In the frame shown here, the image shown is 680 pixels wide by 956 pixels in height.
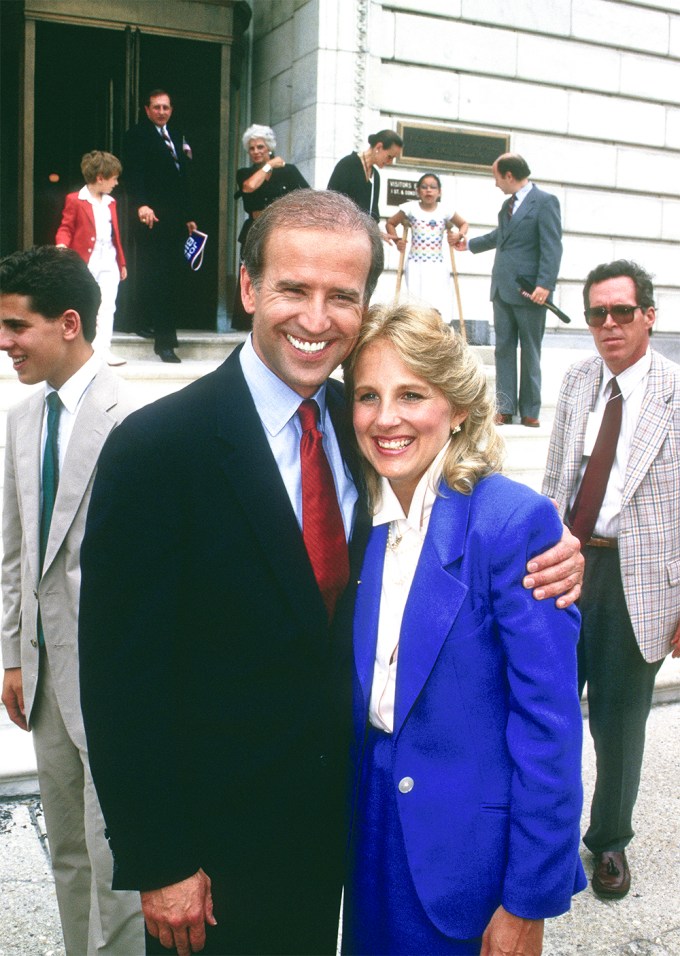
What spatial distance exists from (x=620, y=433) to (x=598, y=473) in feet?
0.61

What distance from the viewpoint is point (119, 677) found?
6.31 feet

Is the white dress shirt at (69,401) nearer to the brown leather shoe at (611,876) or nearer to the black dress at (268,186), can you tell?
the brown leather shoe at (611,876)

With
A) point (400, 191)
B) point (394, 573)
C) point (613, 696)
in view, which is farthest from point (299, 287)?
point (400, 191)

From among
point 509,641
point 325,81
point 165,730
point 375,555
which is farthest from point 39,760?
point 325,81

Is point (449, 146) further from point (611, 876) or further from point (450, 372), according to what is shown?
point (450, 372)

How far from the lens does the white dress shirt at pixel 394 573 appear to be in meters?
2.03

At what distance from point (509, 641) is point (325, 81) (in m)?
9.99

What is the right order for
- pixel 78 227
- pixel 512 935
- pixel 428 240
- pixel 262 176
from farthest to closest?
1. pixel 428 240
2. pixel 262 176
3. pixel 78 227
4. pixel 512 935

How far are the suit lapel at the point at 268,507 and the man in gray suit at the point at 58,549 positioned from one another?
0.99m

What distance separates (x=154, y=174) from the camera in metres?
9.37

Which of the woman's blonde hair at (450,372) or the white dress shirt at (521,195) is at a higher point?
the white dress shirt at (521,195)

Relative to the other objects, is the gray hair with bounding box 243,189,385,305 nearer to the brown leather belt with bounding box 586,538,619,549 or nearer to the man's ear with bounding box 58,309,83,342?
the man's ear with bounding box 58,309,83,342

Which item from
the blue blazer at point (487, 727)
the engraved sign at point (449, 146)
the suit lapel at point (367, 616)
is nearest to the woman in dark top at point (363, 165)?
the engraved sign at point (449, 146)

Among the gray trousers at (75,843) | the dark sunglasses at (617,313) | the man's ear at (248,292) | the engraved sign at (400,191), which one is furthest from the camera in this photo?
the engraved sign at (400,191)
